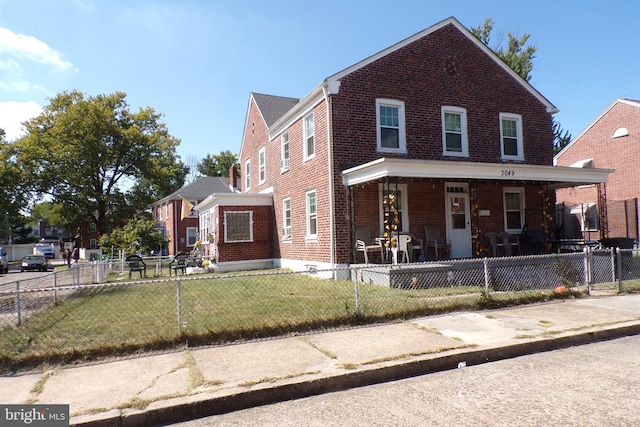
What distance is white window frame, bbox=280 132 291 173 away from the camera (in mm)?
17156

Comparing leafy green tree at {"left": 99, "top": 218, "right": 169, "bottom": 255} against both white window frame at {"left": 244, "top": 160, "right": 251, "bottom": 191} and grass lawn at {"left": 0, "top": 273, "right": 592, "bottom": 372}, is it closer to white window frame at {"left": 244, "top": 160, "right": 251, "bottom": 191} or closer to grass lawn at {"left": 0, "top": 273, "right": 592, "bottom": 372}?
white window frame at {"left": 244, "top": 160, "right": 251, "bottom": 191}

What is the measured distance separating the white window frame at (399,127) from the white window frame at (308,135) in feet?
7.10

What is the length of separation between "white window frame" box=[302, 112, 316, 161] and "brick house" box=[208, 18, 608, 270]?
0.19 feet

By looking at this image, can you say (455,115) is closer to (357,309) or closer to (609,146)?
(357,309)

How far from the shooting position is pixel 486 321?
7.45 metres

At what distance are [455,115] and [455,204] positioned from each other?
3212mm

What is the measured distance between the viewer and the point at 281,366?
17.3 ft

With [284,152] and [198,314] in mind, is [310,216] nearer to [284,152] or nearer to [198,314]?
[284,152]

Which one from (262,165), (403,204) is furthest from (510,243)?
(262,165)

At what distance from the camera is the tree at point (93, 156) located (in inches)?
1355

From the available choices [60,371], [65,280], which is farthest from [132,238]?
[60,371]

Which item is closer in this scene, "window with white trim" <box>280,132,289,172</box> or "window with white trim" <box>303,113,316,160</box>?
"window with white trim" <box>303,113,316,160</box>

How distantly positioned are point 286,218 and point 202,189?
24.3 meters

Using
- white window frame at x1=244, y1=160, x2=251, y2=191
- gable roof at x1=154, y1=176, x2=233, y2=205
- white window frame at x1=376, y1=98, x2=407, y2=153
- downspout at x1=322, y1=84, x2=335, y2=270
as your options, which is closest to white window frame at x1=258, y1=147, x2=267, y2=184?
white window frame at x1=244, y1=160, x2=251, y2=191
